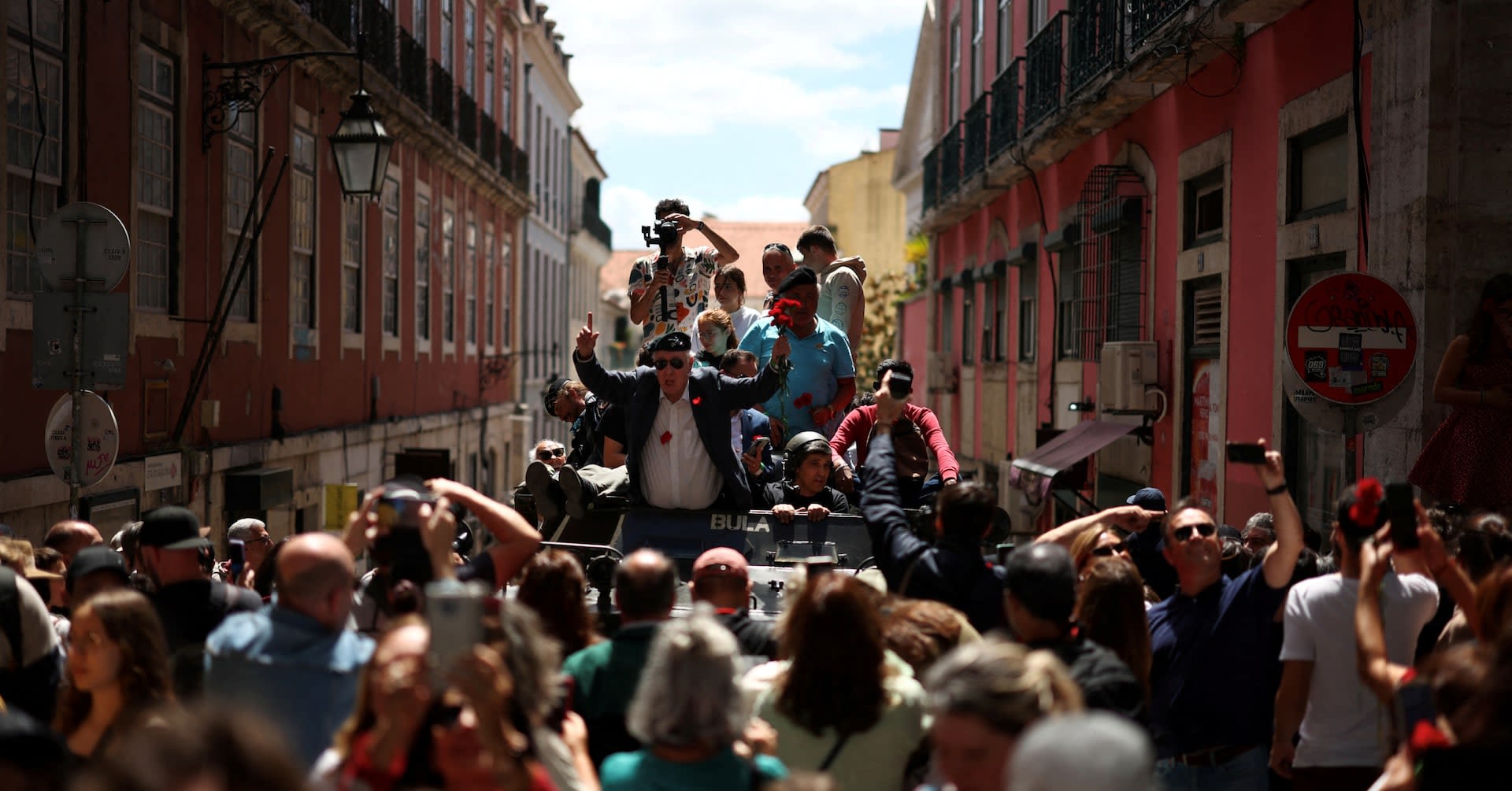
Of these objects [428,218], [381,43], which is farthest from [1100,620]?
[428,218]

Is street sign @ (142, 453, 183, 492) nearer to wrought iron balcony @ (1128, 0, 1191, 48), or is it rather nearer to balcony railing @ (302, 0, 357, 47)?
balcony railing @ (302, 0, 357, 47)

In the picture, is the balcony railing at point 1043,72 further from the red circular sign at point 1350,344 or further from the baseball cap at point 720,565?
the baseball cap at point 720,565

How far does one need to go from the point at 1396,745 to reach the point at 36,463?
9404 mm

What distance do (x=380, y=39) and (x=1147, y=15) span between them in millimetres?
10943

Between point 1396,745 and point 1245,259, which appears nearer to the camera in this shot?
point 1396,745

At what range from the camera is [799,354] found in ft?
32.1

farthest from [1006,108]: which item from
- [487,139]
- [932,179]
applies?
[487,139]

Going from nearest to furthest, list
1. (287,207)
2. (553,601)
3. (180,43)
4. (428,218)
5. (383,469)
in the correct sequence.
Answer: (553,601) → (180,43) → (287,207) → (383,469) → (428,218)

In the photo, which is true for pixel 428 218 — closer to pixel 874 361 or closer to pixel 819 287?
pixel 819 287

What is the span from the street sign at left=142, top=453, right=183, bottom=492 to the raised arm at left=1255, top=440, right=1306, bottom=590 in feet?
33.0

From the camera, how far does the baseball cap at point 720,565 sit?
5.40 meters

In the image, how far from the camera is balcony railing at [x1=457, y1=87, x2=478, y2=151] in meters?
28.1

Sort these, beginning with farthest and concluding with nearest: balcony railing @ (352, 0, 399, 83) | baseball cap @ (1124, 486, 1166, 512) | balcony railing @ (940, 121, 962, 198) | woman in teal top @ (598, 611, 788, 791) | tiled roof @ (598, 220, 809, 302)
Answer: tiled roof @ (598, 220, 809, 302), balcony railing @ (940, 121, 962, 198), balcony railing @ (352, 0, 399, 83), baseball cap @ (1124, 486, 1166, 512), woman in teal top @ (598, 611, 788, 791)

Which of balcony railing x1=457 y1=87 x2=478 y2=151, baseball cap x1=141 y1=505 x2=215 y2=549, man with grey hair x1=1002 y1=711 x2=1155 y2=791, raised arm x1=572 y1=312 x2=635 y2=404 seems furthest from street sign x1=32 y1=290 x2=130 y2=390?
balcony railing x1=457 y1=87 x2=478 y2=151
